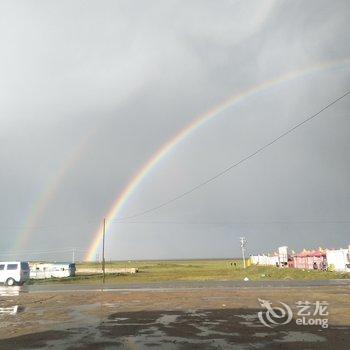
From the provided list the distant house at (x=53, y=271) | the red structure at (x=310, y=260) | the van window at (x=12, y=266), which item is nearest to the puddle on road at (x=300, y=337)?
the van window at (x=12, y=266)

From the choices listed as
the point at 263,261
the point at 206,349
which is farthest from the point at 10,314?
the point at 263,261

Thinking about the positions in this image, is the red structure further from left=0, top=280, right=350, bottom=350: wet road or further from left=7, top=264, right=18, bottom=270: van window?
left=0, top=280, right=350, bottom=350: wet road

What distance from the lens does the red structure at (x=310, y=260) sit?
219 feet

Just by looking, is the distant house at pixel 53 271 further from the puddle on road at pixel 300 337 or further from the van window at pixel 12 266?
the puddle on road at pixel 300 337

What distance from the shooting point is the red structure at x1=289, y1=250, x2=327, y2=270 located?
66.7 m

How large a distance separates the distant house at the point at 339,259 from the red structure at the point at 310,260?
3.17 metres

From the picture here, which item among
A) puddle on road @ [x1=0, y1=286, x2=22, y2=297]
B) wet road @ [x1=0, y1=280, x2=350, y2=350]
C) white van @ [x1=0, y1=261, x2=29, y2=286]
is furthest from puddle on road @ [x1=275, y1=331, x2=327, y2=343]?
white van @ [x1=0, y1=261, x2=29, y2=286]

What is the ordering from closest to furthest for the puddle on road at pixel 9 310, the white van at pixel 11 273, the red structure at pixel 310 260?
the puddle on road at pixel 9 310 < the white van at pixel 11 273 < the red structure at pixel 310 260

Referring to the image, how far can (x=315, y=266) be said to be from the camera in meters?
67.6

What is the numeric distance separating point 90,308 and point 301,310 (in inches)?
429

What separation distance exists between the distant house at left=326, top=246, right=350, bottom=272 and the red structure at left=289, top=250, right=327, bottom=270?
3170 mm

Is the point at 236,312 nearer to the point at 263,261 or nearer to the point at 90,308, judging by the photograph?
the point at 90,308

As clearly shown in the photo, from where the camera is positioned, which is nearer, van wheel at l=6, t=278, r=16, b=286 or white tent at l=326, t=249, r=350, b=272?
van wheel at l=6, t=278, r=16, b=286

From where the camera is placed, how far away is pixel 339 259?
59469 mm
